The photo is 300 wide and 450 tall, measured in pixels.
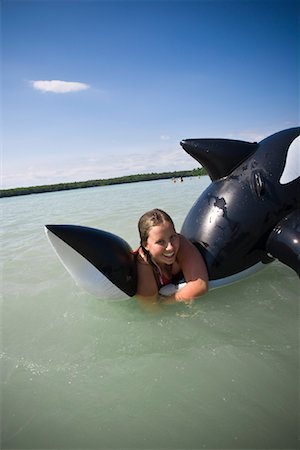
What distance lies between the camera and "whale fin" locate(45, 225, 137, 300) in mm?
2312

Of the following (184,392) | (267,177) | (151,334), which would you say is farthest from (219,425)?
(267,177)

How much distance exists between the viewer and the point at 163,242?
7.56ft

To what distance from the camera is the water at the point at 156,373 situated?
4.98 ft

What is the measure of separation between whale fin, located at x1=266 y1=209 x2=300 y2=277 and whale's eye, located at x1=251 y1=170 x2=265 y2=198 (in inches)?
11.9

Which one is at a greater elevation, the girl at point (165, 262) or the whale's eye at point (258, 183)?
the whale's eye at point (258, 183)

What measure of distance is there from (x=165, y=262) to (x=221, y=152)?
112 cm

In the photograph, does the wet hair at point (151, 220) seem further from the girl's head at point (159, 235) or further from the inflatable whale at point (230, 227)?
the inflatable whale at point (230, 227)

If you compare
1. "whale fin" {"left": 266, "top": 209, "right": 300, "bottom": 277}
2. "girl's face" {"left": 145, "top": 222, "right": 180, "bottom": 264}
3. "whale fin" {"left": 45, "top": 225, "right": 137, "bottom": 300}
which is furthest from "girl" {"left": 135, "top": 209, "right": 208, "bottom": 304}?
"whale fin" {"left": 266, "top": 209, "right": 300, "bottom": 277}

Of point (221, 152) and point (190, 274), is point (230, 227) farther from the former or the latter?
point (221, 152)

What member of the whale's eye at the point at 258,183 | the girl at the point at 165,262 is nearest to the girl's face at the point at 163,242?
the girl at the point at 165,262

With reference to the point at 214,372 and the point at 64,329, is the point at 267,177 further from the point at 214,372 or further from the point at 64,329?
the point at 64,329

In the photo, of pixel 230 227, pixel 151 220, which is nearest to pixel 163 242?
pixel 151 220

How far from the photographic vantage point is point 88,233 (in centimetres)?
239

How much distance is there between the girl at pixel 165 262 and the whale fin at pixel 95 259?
5.2 inches
